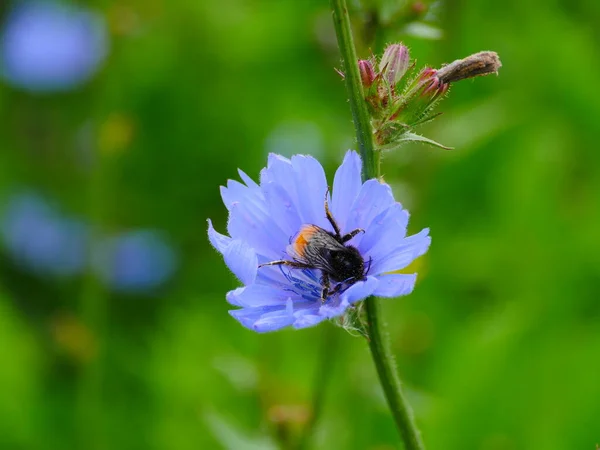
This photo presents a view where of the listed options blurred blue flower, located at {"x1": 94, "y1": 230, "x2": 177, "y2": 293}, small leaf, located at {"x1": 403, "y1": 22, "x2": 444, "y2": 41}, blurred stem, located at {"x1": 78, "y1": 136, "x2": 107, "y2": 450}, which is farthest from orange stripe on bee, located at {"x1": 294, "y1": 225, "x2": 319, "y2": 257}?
blurred blue flower, located at {"x1": 94, "y1": 230, "x2": 177, "y2": 293}

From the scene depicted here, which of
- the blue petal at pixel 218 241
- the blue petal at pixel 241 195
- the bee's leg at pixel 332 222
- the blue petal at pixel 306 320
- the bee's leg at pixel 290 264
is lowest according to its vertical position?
the blue petal at pixel 306 320

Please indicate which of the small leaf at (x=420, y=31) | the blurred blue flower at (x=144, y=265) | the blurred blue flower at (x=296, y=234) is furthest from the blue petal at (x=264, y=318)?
the blurred blue flower at (x=144, y=265)

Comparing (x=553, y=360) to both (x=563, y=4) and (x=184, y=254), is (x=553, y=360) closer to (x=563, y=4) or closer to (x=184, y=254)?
(x=184, y=254)

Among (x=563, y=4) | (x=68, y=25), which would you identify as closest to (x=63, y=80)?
(x=68, y=25)

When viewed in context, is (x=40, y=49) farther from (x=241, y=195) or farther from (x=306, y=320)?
(x=306, y=320)

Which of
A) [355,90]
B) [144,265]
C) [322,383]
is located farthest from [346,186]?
[144,265]

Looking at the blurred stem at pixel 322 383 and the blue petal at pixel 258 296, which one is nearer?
the blue petal at pixel 258 296

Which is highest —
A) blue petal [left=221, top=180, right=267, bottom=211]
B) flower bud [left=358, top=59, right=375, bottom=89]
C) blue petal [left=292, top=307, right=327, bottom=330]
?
flower bud [left=358, top=59, right=375, bottom=89]

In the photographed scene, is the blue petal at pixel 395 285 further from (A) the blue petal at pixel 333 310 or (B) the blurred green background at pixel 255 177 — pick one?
(B) the blurred green background at pixel 255 177

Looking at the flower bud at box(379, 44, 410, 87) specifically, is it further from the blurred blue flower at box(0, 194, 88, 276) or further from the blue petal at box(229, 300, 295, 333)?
the blurred blue flower at box(0, 194, 88, 276)
